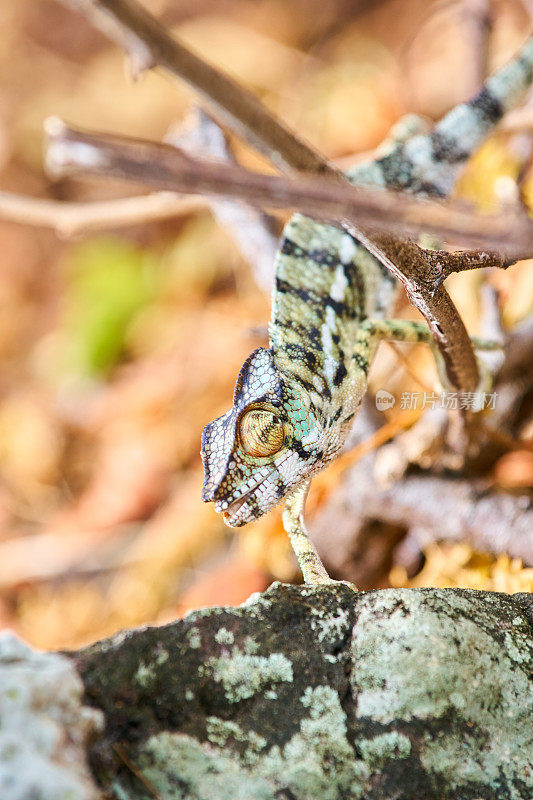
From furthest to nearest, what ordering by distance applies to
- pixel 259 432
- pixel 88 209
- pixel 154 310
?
pixel 154 310, pixel 88 209, pixel 259 432

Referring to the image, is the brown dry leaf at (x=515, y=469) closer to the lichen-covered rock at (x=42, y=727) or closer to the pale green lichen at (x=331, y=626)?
the pale green lichen at (x=331, y=626)

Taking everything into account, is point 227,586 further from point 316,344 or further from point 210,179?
point 210,179

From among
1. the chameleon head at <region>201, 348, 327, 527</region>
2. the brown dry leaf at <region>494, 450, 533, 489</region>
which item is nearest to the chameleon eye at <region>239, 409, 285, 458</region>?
the chameleon head at <region>201, 348, 327, 527</region>

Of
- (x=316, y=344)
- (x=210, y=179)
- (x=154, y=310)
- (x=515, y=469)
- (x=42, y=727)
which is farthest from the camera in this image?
(x=154, y=310)

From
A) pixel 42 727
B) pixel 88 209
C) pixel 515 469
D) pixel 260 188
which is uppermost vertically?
pixel 88 209

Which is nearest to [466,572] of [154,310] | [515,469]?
[515,469]

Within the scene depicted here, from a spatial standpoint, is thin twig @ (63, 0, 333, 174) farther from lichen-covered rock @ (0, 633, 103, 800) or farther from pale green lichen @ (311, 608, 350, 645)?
lichen-covered rock @ (0, 633, 103, 800)

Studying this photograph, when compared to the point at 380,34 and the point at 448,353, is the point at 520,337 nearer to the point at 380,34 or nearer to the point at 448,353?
the point at 448,353

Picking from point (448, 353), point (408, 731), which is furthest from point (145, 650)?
point (448, 353)

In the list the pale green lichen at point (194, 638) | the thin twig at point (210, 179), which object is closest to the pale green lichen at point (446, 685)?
the pale green lichen at point (194, 638)
